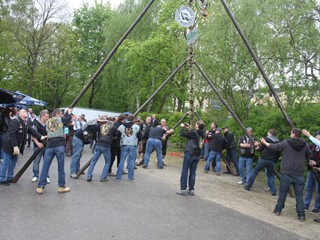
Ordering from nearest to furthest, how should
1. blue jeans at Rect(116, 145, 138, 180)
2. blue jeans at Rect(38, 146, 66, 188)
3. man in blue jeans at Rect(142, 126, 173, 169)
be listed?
blue jeans at Rect(38, 146, 66, 188) < blue jeans at Rect(116, 145, 138, 180) < man in blue jeans at Rect(142, 126, 173, 169)

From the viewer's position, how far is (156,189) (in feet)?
28.2

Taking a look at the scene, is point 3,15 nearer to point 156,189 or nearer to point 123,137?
point 123,137

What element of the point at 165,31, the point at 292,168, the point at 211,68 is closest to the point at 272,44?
the point at 211,68

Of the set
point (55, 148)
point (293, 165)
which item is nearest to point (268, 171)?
point (293, 165)

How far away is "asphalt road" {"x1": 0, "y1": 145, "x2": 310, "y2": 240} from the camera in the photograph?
508 cm

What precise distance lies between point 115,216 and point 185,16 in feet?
20.9

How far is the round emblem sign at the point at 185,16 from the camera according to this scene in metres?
9.58

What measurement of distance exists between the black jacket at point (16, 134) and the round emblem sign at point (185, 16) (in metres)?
5.28

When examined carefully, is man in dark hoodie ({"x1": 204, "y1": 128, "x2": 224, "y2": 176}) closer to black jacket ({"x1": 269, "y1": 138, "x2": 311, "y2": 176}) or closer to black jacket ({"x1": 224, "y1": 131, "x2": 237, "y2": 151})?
black jacket ({"x1": 224, "y1": 131, "x2": 237, "y2": 151})

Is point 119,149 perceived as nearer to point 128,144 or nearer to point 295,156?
point 128,144

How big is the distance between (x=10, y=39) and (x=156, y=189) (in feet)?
82.3

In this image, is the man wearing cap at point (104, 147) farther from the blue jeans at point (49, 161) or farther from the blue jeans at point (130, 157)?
the blue jeans at point (49, 161)

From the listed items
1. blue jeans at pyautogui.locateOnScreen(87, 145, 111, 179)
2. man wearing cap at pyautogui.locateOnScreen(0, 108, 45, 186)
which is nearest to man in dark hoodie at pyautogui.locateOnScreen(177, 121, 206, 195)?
blue jeans at pyautogui.locateOnScreen(87, 145, 111, 179)

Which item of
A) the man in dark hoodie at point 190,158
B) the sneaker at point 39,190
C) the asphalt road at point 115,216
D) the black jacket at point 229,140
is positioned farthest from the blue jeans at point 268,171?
the sneaker at point 39,190
